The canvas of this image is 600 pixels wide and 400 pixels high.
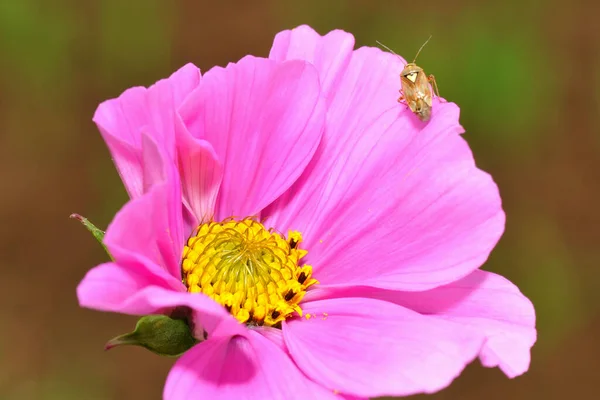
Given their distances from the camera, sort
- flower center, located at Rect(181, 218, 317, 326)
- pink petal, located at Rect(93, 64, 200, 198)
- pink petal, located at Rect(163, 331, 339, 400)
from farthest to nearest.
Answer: flower center, located at Rect(181, 218, 317, 326)
pink petal, located at Rect(93, 64, 200, 198)
pink petal, located at Rect(163, 331, 339, 400)

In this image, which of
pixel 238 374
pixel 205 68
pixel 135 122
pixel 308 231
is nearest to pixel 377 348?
pixel 238 374

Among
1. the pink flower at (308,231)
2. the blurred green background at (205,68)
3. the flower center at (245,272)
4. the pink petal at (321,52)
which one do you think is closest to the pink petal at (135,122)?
the pink flower at (308,231)

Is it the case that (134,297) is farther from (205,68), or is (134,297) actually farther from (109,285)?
(205,68)

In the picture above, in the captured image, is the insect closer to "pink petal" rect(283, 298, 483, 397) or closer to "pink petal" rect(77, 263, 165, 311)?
"pink petal" rect(283, 298, 483, 397)

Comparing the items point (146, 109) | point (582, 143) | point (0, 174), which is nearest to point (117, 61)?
point (0, 174)

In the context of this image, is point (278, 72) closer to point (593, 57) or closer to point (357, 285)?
point (357, 285)

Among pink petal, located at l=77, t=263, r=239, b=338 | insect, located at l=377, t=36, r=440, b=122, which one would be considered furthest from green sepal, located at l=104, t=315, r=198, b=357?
insect, located at l=377, t=36, r=440, b=122
